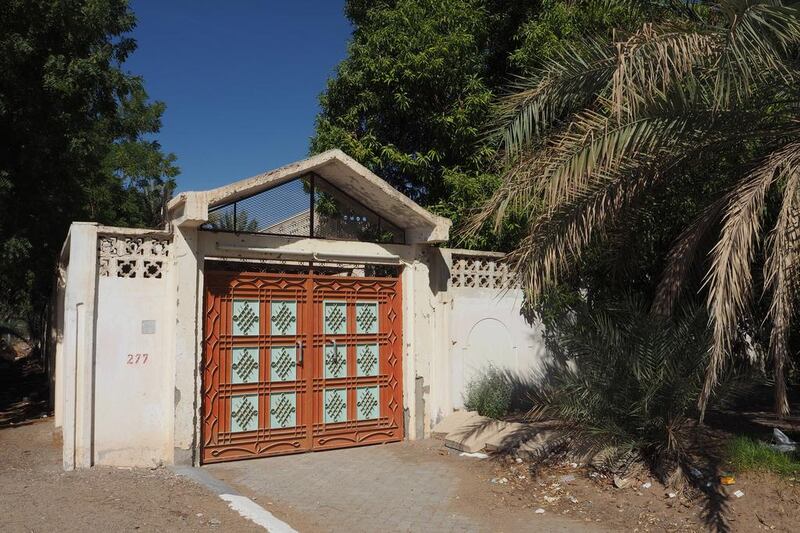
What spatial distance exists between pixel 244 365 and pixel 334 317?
1250mm

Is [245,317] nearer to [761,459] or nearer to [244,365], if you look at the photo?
[244,365]

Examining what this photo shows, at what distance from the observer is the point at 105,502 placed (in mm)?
5863

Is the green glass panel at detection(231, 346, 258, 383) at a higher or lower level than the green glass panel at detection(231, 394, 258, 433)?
higher

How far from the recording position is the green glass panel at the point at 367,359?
8391 mm

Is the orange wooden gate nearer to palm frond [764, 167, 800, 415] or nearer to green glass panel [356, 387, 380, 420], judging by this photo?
green glass panel [356, 387, 380, 420]

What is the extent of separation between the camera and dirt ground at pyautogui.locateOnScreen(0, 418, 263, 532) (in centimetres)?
532

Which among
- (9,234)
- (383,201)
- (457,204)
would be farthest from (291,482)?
(9,234)

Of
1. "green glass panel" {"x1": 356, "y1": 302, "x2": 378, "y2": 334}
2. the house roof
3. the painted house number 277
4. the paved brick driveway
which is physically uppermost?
the house roof

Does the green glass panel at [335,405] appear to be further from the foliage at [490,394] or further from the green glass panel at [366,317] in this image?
the foliage at [490,394]

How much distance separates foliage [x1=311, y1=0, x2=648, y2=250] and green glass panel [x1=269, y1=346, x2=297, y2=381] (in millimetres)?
3850

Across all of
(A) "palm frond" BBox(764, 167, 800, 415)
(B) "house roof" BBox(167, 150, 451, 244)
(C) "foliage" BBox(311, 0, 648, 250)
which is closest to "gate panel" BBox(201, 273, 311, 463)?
(B) "house roof" BBox(167, 150, 451, 244)

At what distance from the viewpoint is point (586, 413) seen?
21.1 feet

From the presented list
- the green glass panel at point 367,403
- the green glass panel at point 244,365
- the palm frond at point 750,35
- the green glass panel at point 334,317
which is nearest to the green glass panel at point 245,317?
the green glass panel at point 244,365

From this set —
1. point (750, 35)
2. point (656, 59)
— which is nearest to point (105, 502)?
point (656, 59)
